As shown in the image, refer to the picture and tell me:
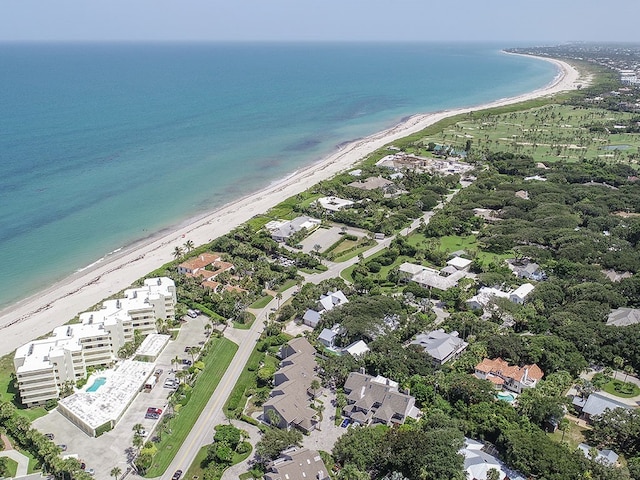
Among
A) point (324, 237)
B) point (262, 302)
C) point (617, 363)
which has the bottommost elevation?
point (262, 302)

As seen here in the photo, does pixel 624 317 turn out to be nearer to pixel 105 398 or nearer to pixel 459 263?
pixel 459 263

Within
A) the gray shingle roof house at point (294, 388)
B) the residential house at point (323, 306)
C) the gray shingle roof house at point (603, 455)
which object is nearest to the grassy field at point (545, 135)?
the residential house at point (323, 306)

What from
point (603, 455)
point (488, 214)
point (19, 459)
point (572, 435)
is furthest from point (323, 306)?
point (488, 214)

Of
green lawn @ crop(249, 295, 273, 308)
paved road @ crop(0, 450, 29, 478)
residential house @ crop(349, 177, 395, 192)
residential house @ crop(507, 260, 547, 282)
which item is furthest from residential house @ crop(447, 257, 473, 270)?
paved road @ crop(0, 450, 29, 478)

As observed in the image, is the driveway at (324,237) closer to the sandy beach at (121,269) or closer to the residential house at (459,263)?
the sandy beach at (121,269)

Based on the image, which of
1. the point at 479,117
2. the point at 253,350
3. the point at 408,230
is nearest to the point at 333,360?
the point at 253,350

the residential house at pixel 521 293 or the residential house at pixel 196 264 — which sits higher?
the residential house at pixel 521 293
